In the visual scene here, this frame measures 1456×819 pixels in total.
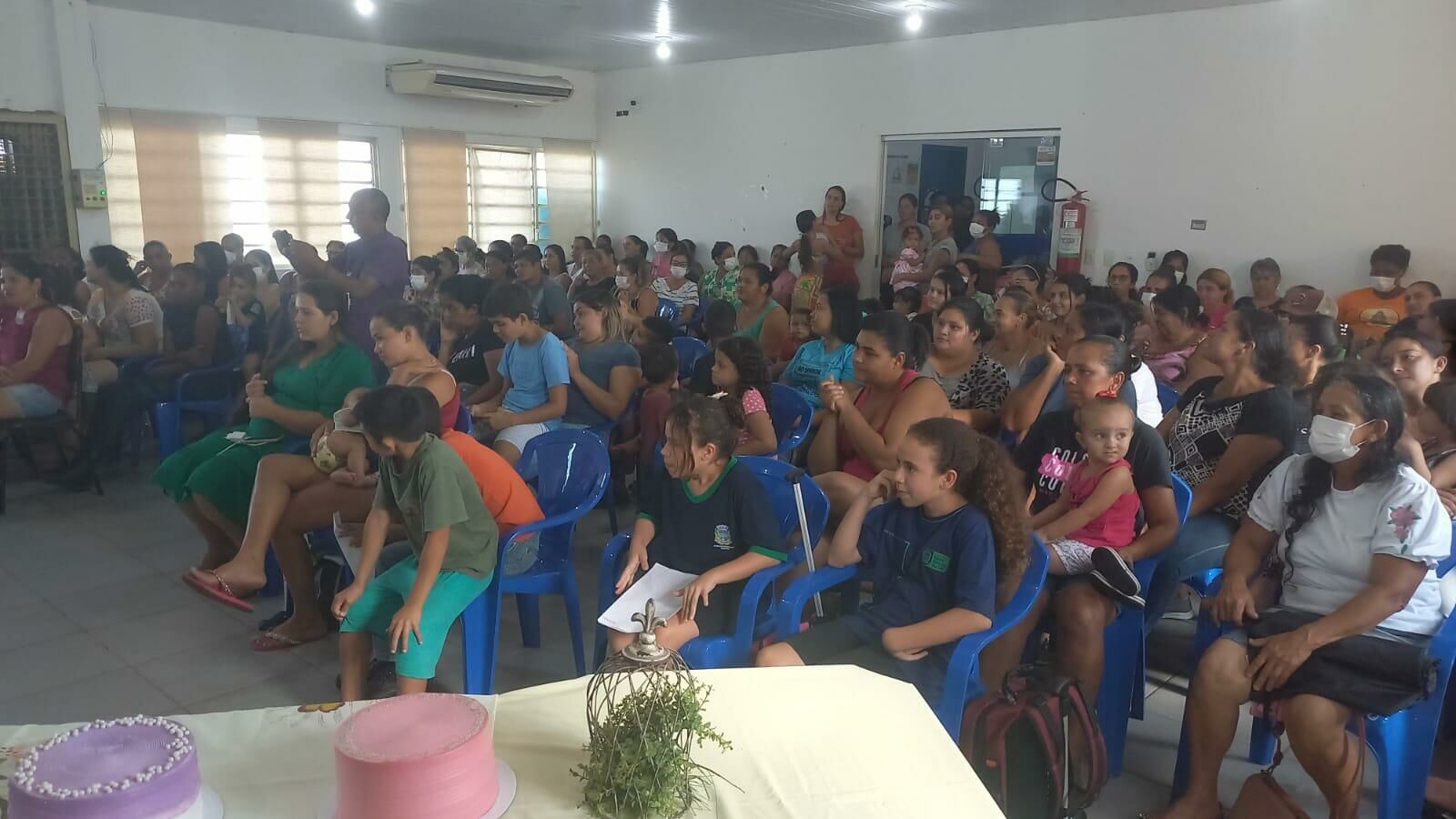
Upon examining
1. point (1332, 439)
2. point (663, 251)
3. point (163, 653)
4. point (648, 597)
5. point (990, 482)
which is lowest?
point (163, 653)

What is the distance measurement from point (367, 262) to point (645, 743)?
3.84 metres

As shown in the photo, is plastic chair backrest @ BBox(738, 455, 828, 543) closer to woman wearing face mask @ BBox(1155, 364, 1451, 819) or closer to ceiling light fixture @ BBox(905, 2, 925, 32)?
woman wearing face mask @ BBox(1155, 364, 1451, 819)

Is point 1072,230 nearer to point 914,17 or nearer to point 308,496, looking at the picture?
point 914,17

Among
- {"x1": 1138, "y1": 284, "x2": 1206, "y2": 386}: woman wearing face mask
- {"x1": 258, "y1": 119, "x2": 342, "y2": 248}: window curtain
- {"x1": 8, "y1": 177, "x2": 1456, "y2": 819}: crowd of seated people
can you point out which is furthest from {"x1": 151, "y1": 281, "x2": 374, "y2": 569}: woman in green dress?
{"x1": 258, "y1": 119, "x2": 342, "y2": 248}: window curtain

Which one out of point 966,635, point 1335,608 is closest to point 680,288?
point 966,635

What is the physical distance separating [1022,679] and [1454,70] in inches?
209

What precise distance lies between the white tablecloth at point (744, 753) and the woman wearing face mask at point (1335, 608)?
105cm

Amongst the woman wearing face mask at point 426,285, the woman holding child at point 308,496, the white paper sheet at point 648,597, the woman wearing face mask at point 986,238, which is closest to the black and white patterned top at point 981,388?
the white paper sheet at point 648,597

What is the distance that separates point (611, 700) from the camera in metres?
1.36

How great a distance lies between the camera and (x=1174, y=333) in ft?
15.0

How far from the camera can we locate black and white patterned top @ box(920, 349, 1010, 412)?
3.73 m

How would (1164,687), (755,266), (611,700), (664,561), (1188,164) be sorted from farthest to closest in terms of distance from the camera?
(1188,164)
(755,266)
(1164,687)
(664,561)
(611,700)

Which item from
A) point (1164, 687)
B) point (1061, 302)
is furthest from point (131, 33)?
point (1164, 687)

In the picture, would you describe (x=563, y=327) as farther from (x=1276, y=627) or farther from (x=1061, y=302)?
(x=1276, y=627)
